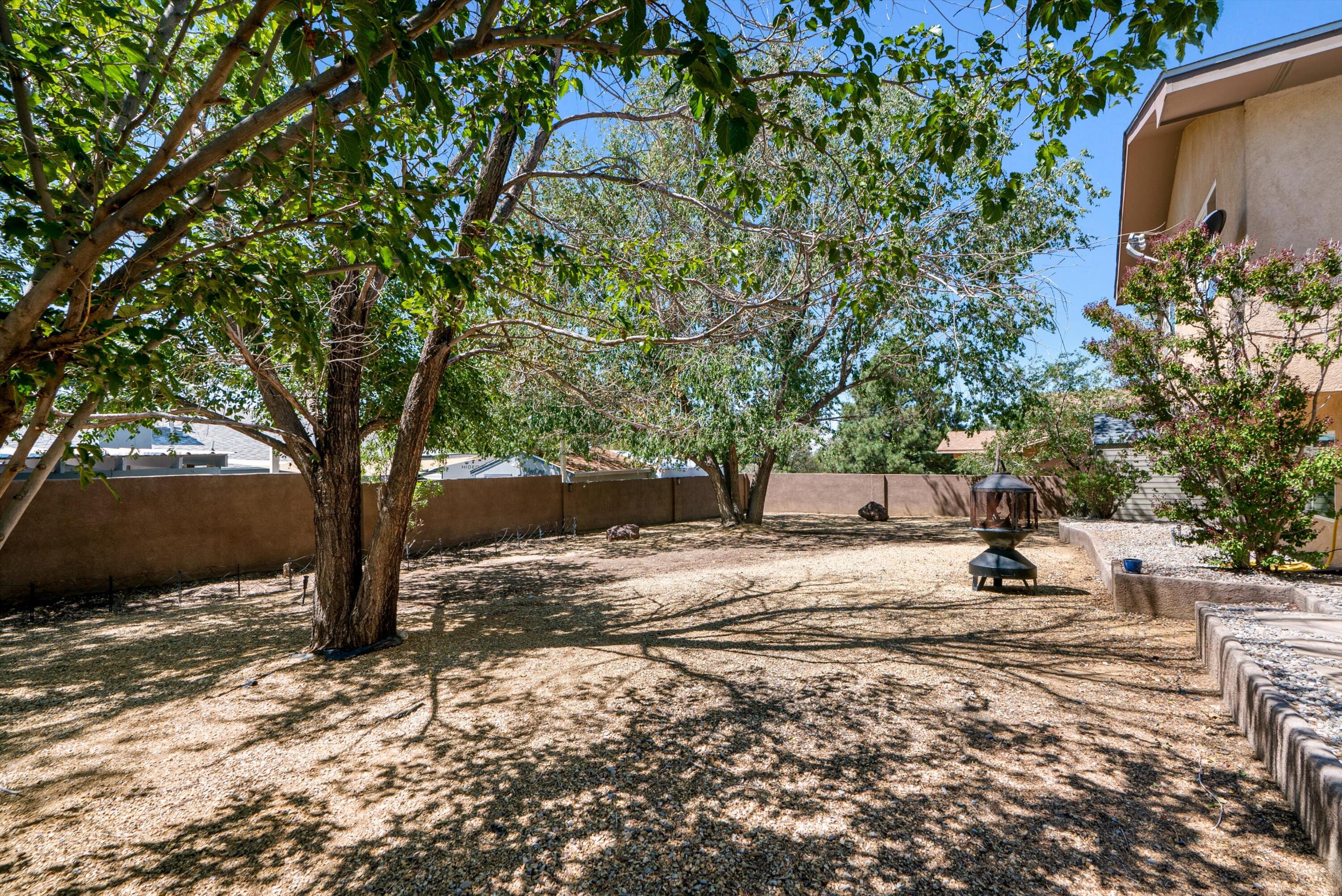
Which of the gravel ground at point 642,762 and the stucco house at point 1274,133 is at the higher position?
the stucco house at point 1274,133

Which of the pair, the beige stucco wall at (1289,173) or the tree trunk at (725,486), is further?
the tree trunk at (725,486)

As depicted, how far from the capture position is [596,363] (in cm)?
1102

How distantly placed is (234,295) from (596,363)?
7.97 metres

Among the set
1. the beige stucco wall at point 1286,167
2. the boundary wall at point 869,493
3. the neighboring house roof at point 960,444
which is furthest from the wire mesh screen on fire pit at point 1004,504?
the neighboring house roof at point 960,444

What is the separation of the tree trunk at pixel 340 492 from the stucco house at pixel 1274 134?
7.55 m

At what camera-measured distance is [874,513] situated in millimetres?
19703

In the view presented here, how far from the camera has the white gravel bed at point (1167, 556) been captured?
6.26 metres

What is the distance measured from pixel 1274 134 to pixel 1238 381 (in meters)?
3.30

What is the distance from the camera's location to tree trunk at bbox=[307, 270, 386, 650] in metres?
Result: 5.86

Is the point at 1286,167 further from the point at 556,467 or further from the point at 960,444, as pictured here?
the point at 960,444

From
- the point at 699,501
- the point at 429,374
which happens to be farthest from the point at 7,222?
the point at 699,501

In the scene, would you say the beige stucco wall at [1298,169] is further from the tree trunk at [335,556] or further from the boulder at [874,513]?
the boulder at [874,513]

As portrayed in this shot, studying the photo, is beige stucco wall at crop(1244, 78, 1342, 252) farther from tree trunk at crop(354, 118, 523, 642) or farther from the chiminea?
tree trunk at crop(354, 118, 523, 642)

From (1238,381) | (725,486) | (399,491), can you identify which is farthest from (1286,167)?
(725,486)
